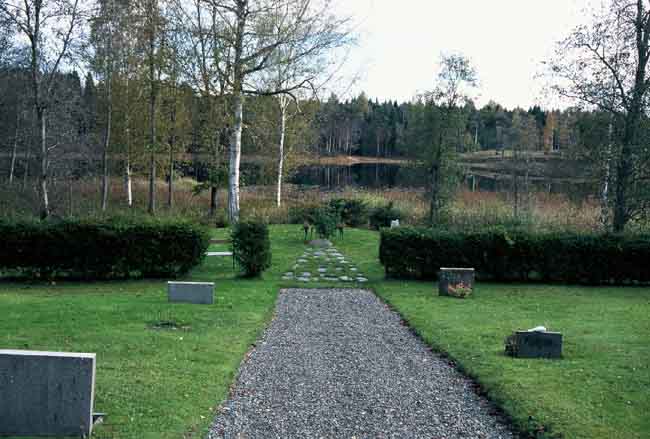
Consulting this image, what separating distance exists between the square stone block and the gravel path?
3.24ft

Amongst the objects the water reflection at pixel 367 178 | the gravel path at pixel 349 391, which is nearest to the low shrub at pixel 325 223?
the gravel path at pixel 349 391

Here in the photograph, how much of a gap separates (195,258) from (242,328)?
5.30m

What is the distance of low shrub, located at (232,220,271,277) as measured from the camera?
520 inches

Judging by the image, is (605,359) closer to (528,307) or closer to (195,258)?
(528,307)

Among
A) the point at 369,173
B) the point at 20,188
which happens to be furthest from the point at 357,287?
the point at 369,173

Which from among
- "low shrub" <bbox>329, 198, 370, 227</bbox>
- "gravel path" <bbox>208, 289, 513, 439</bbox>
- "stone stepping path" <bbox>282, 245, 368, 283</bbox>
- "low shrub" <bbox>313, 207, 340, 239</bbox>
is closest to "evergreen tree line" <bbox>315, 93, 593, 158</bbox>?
"low shrub" <bbox>329, 198, 370, 227</bbox>

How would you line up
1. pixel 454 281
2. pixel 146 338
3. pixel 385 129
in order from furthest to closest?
pixel 385 129, pixel 454 281, pixel 146 338

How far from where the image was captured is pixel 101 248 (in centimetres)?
1294

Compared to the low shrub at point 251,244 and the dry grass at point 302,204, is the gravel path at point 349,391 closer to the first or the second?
the low shrub at point 251,244

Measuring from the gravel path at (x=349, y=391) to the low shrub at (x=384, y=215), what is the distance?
15177 millimetres

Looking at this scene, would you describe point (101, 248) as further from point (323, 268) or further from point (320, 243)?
point (320, 243)

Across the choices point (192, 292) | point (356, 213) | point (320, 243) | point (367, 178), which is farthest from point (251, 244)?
point (367, 178)

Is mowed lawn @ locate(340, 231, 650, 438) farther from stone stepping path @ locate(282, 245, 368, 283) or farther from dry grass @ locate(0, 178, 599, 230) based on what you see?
dry grass @ locate(0, 178, 599, 230)

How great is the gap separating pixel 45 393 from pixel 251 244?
9015mm
